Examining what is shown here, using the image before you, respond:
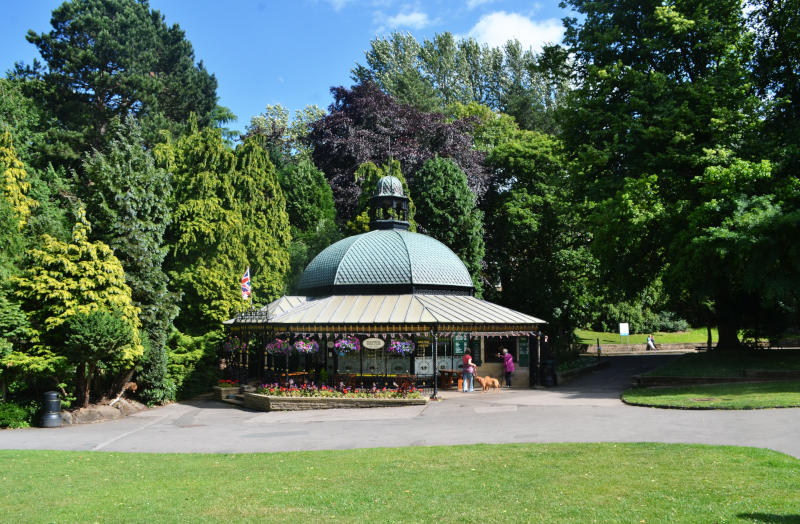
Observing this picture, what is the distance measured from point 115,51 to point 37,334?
32100mm

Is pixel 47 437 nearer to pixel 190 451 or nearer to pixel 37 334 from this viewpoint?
pixel 37 334

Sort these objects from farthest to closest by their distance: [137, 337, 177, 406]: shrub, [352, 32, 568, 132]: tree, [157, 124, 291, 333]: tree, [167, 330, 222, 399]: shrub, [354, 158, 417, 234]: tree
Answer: [352, 32, 568, 132]: tree
[354, 158, 417, 234]: tree
[157, 124, 291, 333]: tree
[167, 330, 222, 399]: shrub
[137, 337, 177, 406]: shrub

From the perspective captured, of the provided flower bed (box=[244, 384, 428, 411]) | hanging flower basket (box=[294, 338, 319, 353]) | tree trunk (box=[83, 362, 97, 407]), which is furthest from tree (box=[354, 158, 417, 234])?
tree trunk (box=[83, 362, 97, 407])

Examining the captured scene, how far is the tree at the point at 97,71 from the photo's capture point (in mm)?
45312

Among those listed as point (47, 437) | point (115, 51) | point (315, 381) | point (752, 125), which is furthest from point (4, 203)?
point (752, 125)

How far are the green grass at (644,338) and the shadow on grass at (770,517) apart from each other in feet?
154

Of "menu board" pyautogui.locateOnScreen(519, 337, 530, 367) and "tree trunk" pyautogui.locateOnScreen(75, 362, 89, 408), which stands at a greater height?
"menu board" pyautogui.locateOnScreen(519, 337, 530, 367)

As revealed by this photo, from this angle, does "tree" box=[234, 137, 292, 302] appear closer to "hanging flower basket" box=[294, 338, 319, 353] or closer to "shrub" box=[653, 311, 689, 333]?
"hanging flower basket" box=[294, 338, 319, 353]

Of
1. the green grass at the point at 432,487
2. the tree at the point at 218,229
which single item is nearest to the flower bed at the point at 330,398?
the green grass at the point at 432,487

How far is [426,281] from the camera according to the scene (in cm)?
2997

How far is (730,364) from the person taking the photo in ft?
85.7

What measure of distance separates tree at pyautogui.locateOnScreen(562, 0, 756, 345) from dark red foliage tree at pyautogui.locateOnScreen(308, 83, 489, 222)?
53.7 feet

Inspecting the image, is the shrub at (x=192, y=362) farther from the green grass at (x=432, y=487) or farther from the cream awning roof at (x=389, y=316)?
the green grass at (x=432, y=487)

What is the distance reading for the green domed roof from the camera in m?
29.9
